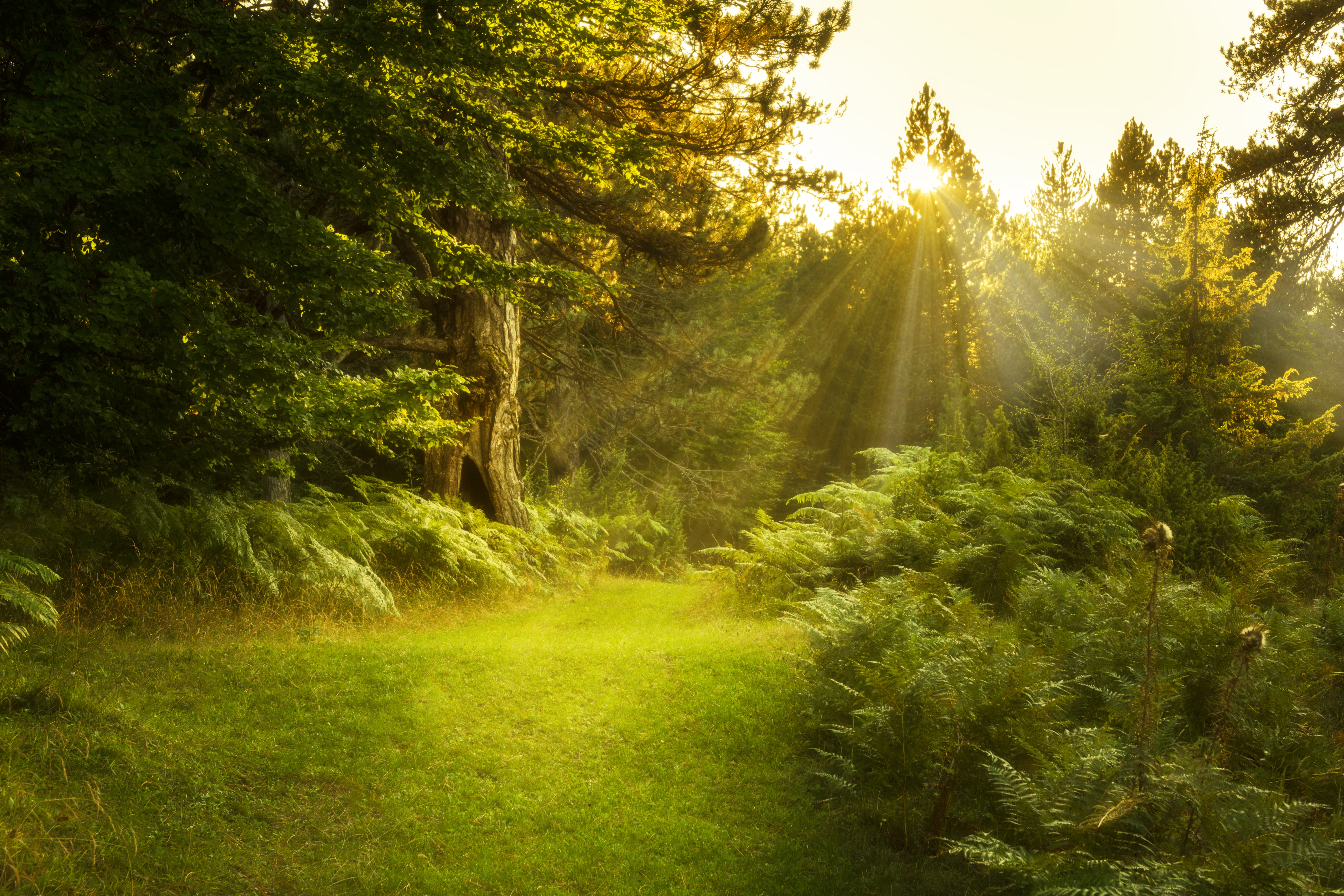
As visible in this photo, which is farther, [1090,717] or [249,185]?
[249,185]

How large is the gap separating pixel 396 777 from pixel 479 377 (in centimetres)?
754

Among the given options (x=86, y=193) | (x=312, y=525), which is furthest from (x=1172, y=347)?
(x=86, y=193)

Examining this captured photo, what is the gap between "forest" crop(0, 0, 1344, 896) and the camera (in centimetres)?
406

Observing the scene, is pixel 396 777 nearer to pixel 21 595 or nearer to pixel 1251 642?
pixel 21 595

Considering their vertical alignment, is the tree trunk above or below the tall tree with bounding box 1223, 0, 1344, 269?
below

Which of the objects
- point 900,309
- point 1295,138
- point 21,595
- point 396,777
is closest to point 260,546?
point 21,595

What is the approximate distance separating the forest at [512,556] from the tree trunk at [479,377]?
0.22 ft

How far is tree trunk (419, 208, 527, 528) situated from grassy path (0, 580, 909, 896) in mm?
4959

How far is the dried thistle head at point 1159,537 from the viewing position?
3555 mm

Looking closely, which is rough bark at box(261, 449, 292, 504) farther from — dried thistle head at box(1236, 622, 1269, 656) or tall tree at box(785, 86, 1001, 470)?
tall tree at box(785, 86, 1001, 470)

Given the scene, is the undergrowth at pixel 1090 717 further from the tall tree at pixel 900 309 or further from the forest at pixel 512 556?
the tall tree at pixel 900 309

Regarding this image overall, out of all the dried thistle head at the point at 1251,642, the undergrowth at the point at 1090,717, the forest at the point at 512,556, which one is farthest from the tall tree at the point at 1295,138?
the dried thistle head at the point at 1251,642

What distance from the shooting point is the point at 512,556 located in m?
11.2

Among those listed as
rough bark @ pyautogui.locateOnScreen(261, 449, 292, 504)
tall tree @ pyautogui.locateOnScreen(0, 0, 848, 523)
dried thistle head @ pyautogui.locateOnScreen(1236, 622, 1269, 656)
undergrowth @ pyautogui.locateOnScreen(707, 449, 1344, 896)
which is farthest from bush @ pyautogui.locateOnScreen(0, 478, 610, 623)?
dried thistle head @ pyautogui.locateOnScreen(1236, 622, 1269, 656)
